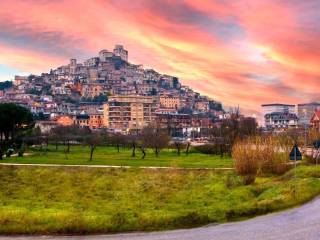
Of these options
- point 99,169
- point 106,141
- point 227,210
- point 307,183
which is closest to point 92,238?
point 227,210

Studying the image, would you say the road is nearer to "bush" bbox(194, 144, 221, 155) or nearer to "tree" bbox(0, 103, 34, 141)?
"bush" bbox(194, 144, 221, 155)

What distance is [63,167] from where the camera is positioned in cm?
4444

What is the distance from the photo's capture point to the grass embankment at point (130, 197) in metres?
19.3

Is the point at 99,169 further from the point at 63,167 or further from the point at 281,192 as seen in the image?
the point at 281,192

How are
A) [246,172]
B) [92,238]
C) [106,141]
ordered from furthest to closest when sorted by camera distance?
[106,141] → [246,172] → [92,238]

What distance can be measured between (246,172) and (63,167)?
16.8 metres

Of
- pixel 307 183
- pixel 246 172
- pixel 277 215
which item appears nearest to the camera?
pixel 277 215

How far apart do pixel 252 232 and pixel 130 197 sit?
17.3 m

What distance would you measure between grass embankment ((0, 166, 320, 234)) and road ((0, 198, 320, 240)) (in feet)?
3.36

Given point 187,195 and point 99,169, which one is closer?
point 187,195

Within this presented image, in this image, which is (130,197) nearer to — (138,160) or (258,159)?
(258,159)

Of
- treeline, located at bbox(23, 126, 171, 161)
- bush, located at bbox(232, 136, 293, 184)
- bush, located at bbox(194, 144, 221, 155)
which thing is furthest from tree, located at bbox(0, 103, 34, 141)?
bush, located at bbox(232, 136, 293, 184)

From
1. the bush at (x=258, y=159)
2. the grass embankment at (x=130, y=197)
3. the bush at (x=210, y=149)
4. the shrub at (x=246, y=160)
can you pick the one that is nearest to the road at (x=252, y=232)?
the grass embankment at (x=130, y=197)

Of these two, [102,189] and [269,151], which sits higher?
[269,151]
